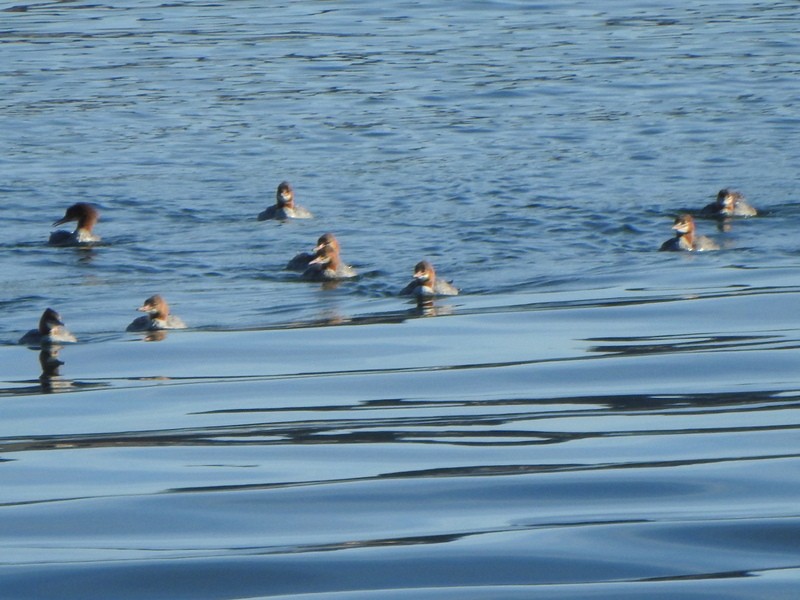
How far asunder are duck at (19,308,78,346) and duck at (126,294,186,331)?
1.96 feet

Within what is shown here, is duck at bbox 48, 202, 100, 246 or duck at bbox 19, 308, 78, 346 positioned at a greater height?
duck at bbox 48, 202, 100, 246

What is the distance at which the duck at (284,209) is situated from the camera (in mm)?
20375

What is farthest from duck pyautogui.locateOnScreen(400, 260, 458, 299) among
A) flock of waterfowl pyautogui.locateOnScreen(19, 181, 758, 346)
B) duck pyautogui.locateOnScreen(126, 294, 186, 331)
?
duck pyautogui.locateOnScreen(126, 294, 186, 331)

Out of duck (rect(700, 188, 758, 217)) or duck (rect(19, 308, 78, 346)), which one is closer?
duck (rect(19, 308, 78, 346))

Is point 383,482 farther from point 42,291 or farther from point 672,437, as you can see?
point 42,291

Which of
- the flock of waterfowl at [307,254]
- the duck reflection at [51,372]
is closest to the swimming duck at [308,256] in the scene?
the flock of waterfowl at [307,254]

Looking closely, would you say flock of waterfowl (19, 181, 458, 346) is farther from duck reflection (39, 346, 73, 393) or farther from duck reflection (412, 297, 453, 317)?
duck reflection (39, 346, 73, 393)

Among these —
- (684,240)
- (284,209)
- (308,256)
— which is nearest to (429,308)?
(308,256)

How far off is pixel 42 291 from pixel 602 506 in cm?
1157

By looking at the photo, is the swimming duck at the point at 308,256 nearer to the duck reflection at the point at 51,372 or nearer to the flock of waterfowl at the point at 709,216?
the flock of waterfowl at the point at 709,216

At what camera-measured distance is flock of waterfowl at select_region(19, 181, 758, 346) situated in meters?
14.6

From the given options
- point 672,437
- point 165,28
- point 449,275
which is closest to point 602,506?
point 672,437

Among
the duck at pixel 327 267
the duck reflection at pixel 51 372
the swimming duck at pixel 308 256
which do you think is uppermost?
Result: the swimming duck at pixel 308 256

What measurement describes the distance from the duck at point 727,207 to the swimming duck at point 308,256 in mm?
5073
